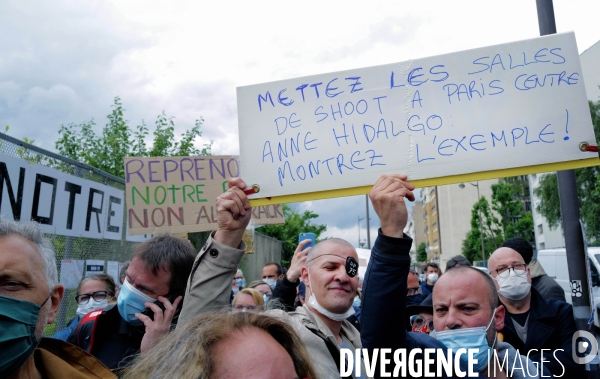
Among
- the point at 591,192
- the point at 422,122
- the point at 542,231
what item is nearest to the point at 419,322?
the point at 422,122

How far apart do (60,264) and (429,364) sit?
14.1 feet

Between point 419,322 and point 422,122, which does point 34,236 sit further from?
point 419,322

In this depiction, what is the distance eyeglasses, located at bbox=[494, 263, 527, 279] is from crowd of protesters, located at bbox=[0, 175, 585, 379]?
15.6 inches

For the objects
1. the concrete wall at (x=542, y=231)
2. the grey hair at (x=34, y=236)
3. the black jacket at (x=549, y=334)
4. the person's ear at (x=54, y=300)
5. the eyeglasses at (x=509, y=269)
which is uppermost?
the concrete wall at (x=542, y=231)

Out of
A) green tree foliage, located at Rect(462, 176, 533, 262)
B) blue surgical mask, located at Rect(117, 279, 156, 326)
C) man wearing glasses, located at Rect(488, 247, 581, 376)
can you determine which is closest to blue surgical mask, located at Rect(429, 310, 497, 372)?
man wearing glasses, located at Rect(488, 247, 581, 376)

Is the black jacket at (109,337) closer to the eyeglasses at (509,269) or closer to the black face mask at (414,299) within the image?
the eyeglasses at (509,269)

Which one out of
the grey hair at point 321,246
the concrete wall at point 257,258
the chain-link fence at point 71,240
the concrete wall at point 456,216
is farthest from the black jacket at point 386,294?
the concrete wall at point 456,216

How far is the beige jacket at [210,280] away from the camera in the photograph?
6.88 ft

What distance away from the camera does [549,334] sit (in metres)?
3.57

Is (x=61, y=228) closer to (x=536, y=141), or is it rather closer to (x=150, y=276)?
(x=150, y=276)

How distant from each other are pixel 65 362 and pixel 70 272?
3783 millimetres

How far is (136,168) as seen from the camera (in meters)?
5.16

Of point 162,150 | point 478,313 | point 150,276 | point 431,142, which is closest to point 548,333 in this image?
point 478,313

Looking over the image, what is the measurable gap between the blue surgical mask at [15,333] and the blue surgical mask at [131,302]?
90 centimetres
